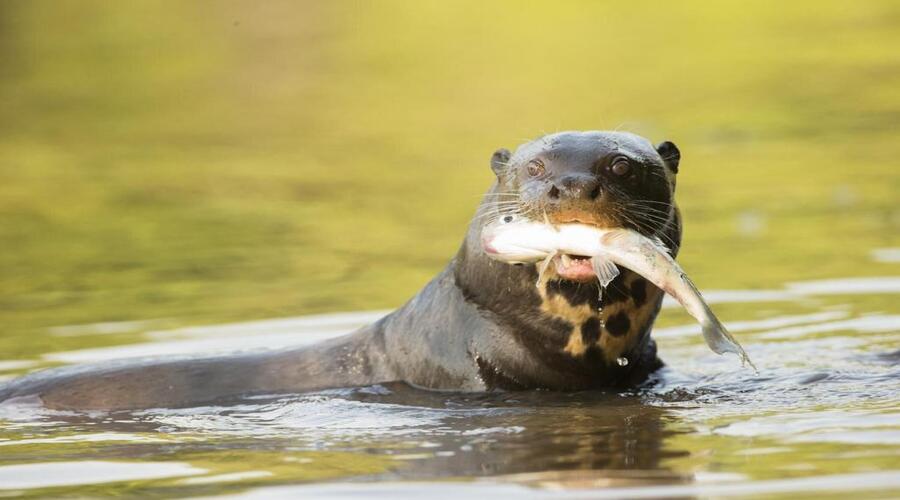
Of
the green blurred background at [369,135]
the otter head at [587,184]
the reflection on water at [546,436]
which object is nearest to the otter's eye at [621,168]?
the otter head at [587,184]

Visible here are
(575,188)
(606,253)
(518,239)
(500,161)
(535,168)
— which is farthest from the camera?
(500,161)

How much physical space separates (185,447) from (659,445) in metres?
1.84

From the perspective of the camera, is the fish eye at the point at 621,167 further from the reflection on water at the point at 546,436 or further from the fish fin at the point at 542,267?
the reflection on water at the point at 546,436

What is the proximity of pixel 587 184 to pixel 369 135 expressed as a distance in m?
12.0

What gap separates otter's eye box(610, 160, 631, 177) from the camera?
7.66 m

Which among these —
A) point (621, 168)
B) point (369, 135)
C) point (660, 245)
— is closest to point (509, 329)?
point (621, 168)

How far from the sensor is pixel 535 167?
25.5 ft

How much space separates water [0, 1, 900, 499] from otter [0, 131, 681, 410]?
0.18m

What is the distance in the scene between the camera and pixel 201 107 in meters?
22.6

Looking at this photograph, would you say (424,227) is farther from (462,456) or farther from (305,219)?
(462,456)

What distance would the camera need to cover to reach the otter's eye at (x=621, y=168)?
7664 mm

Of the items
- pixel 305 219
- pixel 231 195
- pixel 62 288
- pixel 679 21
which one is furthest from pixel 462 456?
pixel 679 21

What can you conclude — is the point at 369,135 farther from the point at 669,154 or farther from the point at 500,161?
the point at 669,154

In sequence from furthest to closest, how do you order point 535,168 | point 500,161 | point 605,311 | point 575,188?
point 500,161 < point 605,311 < point 535,168 < point 575,188
